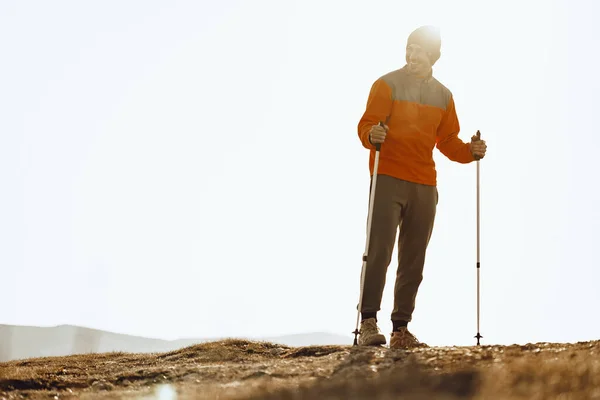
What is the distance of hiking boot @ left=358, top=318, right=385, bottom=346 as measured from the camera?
7.77 metres

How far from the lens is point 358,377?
5125mm

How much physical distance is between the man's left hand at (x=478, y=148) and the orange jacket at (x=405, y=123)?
603 mm

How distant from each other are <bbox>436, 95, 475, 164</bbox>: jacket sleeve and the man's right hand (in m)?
1.20

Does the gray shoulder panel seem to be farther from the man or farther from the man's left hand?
the man's left hand

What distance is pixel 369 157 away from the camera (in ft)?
28.4

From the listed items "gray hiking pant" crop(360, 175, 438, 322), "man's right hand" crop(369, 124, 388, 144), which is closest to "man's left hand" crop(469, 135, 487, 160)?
"gray hiking pant" crop(360, 175, 438, 322)

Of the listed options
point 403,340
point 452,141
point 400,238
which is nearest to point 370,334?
point 403,340

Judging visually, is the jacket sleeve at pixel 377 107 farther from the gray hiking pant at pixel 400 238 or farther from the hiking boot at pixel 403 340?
the hiking boot at pixel 403 340

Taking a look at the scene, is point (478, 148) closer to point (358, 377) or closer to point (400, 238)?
point (400, 238)

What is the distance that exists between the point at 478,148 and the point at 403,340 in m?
2.37

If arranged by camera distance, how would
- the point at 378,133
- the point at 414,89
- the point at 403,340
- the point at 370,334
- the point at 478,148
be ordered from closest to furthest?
the point at 370,334
the point at 378,133
the point at 403,340
the point at 414,89
the point at 478,148

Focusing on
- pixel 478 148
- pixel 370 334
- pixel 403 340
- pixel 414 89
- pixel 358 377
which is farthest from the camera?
pixel 478 148

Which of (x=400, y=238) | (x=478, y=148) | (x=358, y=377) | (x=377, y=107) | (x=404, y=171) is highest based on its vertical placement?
(x=377, y=107)

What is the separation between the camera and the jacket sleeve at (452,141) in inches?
357
